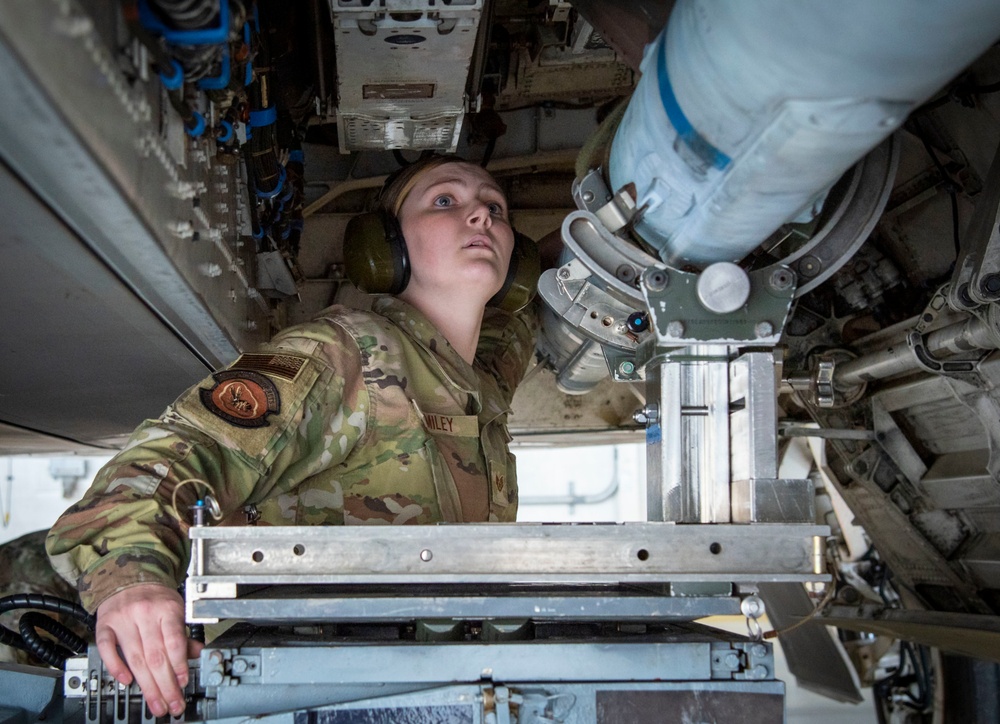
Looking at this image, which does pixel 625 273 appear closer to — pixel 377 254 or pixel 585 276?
pixel 585 276

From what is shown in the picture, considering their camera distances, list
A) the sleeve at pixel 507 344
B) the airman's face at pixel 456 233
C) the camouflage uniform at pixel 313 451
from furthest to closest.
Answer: the sleeve at pixel 507 344 < the airman's face at pixel 456 233 < the camouflage uniform at pixel 313 451

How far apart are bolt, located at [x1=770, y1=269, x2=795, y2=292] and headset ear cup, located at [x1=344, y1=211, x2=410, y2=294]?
1.11m

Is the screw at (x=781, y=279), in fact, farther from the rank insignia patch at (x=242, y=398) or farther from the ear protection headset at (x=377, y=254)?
the ear protection headset at (x=377, y=254)

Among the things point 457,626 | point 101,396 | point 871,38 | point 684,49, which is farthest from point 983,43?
point 101,396

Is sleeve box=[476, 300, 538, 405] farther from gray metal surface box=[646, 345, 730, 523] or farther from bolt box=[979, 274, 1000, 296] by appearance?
bolt box=[979, 274, 1000, 296]

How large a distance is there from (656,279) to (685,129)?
301 mm

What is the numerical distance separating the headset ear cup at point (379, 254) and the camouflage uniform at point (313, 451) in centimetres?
6

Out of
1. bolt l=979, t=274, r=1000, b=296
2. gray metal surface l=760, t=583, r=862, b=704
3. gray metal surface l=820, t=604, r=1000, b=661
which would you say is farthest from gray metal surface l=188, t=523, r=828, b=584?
gray metal surface l=760, t=583, r=862, b=704

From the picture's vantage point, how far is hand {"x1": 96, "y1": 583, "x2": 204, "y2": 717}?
1.37m

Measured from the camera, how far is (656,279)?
1.51 meters

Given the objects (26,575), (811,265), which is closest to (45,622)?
(26,575)

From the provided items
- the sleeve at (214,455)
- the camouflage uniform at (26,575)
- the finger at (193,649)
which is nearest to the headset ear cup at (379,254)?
the sleeve at (214,455)

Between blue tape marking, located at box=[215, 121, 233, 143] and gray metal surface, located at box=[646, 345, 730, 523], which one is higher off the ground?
blue tape marking, located at box=[215, 121, 233, 143]

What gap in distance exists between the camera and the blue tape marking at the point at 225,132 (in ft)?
5.29
